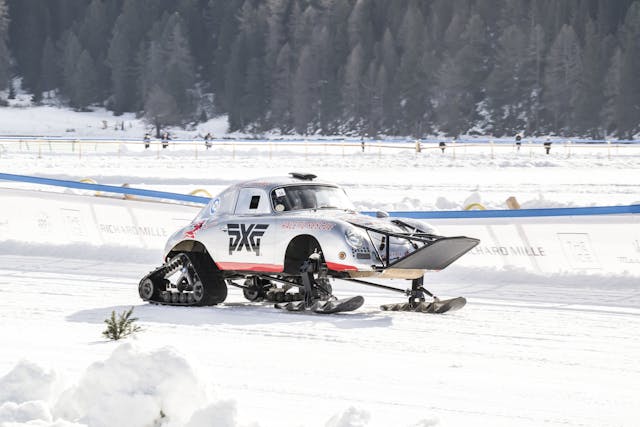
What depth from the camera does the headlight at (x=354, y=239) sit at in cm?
1283

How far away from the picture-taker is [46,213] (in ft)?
71.8

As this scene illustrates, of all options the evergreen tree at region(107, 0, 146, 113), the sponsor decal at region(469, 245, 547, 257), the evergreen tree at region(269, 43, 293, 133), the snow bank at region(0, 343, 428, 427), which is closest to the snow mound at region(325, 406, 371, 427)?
the snow bank at region(0, 343, 428, 427)

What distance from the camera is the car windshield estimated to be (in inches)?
541

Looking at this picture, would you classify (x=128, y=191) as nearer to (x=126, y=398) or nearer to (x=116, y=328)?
(x=116, y=328)

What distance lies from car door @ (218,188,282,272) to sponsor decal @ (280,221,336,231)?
0.21 m

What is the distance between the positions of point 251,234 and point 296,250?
2.08 feet

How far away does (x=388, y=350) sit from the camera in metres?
10.7

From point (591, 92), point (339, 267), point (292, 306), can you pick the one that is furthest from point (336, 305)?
point (591, 92)

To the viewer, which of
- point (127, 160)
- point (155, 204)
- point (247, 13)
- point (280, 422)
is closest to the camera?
point (280, 422)

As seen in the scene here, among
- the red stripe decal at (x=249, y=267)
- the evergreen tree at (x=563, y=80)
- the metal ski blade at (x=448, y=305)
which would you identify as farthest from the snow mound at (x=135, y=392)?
the evergreen tree at (x=563, y=80)

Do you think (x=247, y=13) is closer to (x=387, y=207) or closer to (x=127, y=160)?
(x=127, y=160)

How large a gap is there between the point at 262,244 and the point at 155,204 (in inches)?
296

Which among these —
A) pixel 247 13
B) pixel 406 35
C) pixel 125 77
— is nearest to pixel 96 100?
pixel 125 77

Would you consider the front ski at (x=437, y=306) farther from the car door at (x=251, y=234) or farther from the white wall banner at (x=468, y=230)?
the white wall banner at (x=468, y=230)
